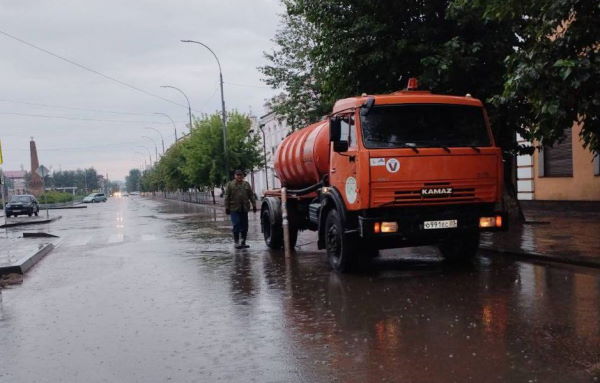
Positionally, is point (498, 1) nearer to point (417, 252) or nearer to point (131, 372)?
point (417, 252)

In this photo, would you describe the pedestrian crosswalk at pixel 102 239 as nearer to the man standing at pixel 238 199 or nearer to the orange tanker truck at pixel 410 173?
the man standing at pixel 238 199

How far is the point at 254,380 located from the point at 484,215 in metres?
5.51

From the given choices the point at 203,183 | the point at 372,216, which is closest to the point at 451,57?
the point at 372,216

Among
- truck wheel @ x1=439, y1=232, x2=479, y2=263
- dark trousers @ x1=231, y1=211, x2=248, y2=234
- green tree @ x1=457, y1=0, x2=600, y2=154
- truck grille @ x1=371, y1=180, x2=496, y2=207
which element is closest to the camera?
green tree @ x1=457, y1=0, x2=600, y2=154

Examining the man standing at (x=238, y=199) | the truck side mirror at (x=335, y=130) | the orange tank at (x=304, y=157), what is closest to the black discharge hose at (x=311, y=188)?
the orange tank at (x=304, y=157)

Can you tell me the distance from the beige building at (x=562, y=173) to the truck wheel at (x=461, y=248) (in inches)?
373

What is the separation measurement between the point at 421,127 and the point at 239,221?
6.45 m

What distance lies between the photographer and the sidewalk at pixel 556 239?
9.62m

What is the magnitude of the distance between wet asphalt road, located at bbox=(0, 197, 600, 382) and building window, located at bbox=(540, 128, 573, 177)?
11.1 metres

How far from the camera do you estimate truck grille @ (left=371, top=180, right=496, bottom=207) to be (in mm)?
8266

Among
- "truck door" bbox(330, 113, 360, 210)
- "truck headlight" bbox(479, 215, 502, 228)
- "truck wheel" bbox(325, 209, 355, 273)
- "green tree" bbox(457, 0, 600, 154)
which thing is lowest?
"truck wheel" bbox(325, 209, 355, 273)

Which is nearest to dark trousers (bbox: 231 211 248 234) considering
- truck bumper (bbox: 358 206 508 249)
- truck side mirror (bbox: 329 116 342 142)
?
truck side mirror (bbox: 329 116 342 142)

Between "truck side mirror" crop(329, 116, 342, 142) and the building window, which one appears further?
the building window

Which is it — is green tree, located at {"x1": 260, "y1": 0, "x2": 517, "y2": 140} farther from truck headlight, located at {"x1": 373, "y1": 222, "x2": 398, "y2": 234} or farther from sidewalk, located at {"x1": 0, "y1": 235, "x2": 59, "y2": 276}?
sidewalk, located at {"x1": 0, "y1": 235, "x2": 59, "y2": 276}
